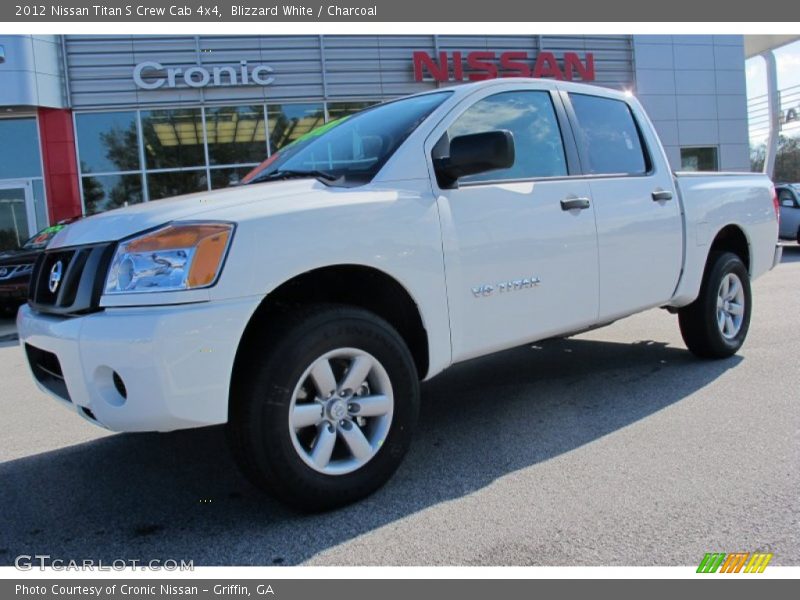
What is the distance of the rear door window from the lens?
164 inches

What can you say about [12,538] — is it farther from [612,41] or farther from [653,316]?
[612,41]

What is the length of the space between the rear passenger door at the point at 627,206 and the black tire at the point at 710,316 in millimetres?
557

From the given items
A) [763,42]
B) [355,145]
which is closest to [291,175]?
[355,145]

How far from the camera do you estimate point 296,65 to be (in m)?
16.7

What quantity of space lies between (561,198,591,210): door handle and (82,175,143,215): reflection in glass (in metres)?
14.3

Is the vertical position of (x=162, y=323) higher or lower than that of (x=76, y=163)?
lower

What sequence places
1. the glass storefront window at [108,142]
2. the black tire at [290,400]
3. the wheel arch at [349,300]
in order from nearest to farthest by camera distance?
the black tire at [290,400] < the wheel arch at [349,300] < the glass storefront window at [108,142]

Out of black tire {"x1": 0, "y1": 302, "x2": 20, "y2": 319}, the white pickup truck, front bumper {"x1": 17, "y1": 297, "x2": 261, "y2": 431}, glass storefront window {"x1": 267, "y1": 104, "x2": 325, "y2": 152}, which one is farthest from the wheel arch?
glass storefront window {"x1": 267, "y1": 104, "x2": 325, "y2": 152}

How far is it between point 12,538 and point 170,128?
14887mm

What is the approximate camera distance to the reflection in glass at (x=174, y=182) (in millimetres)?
16328

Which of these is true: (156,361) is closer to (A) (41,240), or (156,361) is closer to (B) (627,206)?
(B) (627,206)

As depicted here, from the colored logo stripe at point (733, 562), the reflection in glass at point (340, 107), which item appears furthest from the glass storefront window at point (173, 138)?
the colored logo stripe at point (733, 562)

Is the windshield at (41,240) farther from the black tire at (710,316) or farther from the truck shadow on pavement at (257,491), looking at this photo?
the black tire at (710,316)

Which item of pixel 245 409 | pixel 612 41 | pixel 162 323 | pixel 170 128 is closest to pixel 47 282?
pixel 162 323
